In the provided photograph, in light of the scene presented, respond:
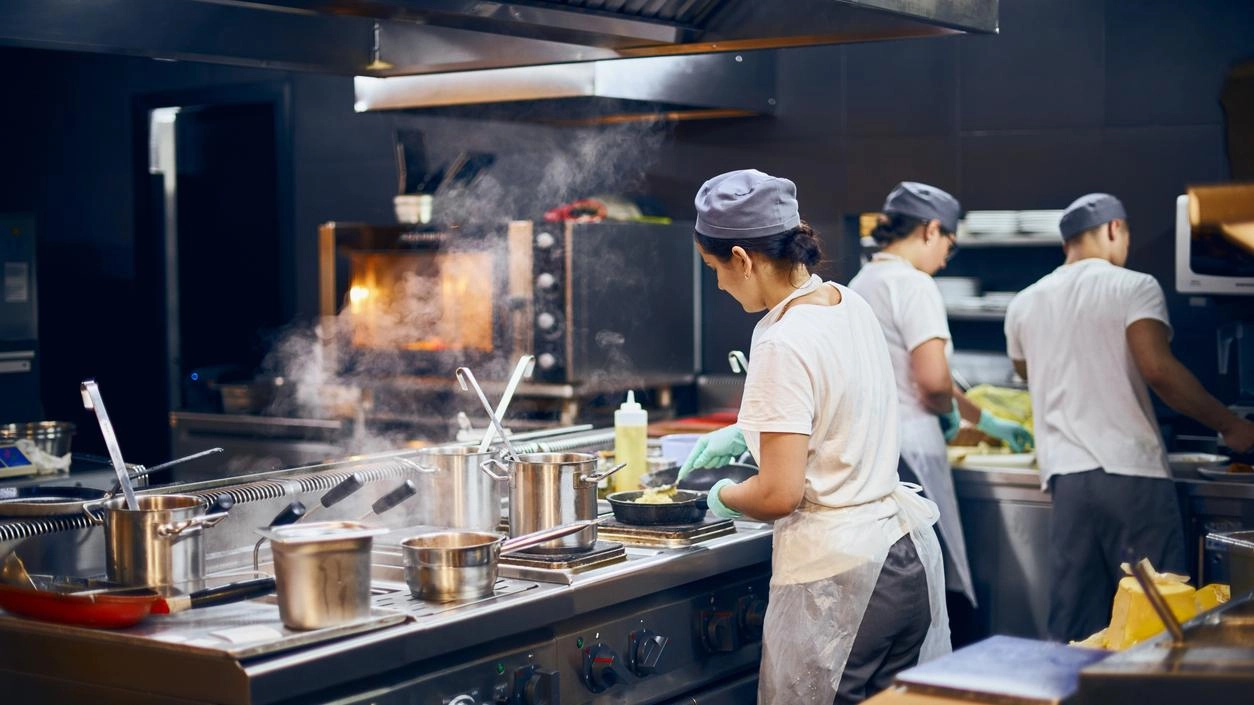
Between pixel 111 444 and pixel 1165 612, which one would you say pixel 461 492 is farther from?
pixel 1165 612

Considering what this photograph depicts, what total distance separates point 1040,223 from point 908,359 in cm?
128

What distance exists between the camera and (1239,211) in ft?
17.2

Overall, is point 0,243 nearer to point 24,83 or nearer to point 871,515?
point 24,83

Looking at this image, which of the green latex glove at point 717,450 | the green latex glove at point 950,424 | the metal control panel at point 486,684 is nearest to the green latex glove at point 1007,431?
the green latex glove at point 950,424

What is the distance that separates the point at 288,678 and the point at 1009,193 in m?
4.07

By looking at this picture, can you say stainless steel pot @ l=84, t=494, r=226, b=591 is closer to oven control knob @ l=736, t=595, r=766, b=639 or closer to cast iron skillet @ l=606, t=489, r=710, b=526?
cast iron skillet @ l=606, t=489, r=710, b=526

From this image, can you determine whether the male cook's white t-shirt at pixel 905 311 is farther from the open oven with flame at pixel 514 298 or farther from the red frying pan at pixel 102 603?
the red frying pan at pixel 102 603

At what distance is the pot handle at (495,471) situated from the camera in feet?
9.99

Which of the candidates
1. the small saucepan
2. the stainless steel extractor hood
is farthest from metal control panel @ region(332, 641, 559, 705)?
the stainless steel extractor hood

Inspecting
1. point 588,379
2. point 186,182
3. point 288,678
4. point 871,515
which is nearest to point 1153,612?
point 871,515

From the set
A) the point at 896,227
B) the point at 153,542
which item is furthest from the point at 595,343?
the point at 153,542

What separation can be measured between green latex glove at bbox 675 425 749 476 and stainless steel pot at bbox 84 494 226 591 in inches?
51.6

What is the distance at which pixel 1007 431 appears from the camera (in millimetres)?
4922

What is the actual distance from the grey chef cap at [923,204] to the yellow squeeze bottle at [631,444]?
136cm
